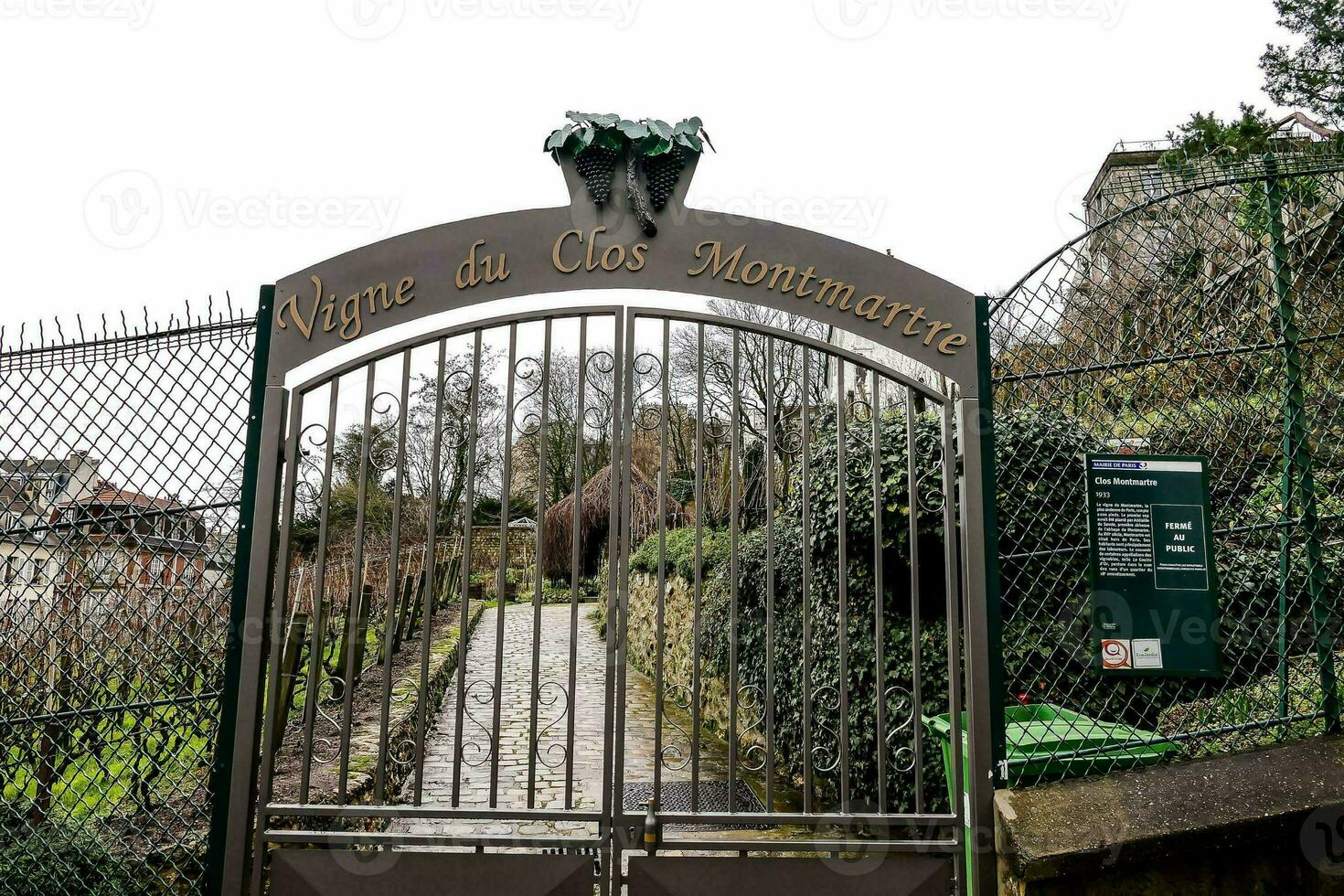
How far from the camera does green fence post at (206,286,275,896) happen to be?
129 inches

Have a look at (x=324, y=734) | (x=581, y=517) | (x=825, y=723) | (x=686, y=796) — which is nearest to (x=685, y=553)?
(x=686, y=796)

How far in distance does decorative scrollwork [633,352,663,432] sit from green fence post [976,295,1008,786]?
53.8 inches

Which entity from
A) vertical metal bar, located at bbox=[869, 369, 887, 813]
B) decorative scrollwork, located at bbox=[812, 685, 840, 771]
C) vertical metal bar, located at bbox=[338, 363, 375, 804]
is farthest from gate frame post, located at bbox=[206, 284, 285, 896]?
decorative scrollwork, located at bbox=[812, 685, 840, 771]

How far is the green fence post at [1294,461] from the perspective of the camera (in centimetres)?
360

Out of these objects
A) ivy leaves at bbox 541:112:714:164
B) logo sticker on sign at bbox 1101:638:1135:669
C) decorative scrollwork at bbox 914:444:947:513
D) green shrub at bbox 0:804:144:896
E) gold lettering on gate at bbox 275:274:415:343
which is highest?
ivy leaves at bbox 541:112:714:164

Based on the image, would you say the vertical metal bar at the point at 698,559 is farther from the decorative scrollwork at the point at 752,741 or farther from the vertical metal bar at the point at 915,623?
the decorative scrollwork at the point at 752,741

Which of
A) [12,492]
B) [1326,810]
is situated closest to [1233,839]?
[1326,810]

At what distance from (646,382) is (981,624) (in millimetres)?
1701

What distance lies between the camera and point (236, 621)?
11.1 ft

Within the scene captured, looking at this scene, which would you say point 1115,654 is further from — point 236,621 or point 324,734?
point 324,734

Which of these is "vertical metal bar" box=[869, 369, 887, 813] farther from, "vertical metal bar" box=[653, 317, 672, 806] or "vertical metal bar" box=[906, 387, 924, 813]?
"vertical metal bar" box=[653, 317, 672, 806]

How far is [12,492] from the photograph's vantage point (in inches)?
146

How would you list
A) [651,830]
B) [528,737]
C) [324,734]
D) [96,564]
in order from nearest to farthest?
1. [651,830]
2. [96,564]
3. [324,734]
4. [528,737]

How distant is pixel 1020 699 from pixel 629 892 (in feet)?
6.31
